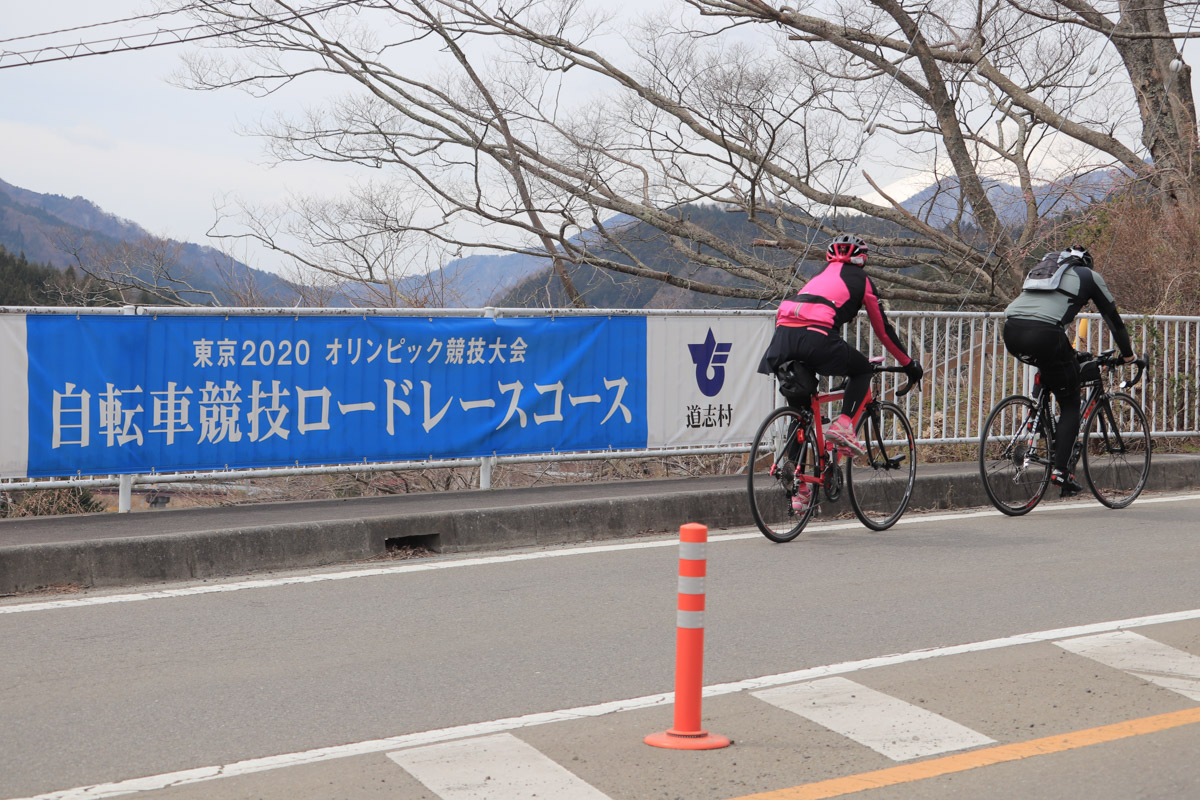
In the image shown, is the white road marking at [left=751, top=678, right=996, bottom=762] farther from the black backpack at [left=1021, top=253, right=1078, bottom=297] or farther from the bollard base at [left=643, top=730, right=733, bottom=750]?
the black backpack at [left=1021, top=253, right=1078, bottom=297]

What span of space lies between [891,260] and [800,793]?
1636cm

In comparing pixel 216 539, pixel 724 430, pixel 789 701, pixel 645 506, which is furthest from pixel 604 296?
pixel 789 701

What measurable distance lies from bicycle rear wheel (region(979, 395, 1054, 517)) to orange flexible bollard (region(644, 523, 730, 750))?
5804 mm

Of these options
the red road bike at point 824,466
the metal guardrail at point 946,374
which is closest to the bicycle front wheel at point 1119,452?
the metal guardrail at point 946,374

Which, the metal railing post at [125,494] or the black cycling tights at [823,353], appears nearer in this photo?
the black cycling tights at [823,353]

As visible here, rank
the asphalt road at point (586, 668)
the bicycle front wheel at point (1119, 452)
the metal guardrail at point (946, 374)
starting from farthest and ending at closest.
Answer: the bicycle front wheel at point (1119, 452) < the metal guardrail at point (946, 374) < the asphalt road at point (586, 668)

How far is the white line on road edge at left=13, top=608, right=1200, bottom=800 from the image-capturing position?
3.79 m

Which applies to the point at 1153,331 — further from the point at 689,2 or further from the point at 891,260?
the point at 689,2

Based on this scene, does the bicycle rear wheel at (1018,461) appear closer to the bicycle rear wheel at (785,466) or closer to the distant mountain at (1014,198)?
the bicycle rear wheel at (785,466)

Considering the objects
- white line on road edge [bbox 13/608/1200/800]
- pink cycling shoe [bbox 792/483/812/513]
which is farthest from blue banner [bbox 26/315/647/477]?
white line on road edge [bbox 13/608/1200/800]

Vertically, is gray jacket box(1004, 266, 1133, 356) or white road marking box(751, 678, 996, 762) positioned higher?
gray jacket box(1004, 266, 1133, 356)

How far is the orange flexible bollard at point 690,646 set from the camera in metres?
4.00

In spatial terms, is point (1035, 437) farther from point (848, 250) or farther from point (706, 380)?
point (706, 380)

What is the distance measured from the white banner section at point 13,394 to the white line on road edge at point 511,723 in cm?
480
